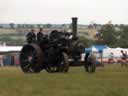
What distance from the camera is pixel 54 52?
2356 cm

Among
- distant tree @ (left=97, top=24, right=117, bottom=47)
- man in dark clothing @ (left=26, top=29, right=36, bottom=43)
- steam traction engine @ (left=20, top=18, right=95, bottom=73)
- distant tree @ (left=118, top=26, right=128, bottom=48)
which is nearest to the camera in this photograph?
steam traction engine @ (left=20, top=18, right=95, bottom=73)

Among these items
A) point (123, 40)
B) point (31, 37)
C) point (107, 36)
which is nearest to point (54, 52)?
point (31, 37)

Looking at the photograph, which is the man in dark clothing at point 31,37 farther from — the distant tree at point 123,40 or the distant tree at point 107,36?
the distant tree at point 107,36

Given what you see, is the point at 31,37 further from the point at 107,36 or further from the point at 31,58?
the point at 107,36

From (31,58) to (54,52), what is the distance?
1.19 meters

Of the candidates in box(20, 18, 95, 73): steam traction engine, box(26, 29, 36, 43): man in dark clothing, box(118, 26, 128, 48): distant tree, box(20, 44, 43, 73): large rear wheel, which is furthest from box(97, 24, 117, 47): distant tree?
box(20, 18, 95, 73): steam traction engine

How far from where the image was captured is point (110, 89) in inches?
499

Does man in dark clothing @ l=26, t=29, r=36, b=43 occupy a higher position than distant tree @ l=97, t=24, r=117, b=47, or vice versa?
man in dark clothing @ l=26, t=29, r=36, b=43

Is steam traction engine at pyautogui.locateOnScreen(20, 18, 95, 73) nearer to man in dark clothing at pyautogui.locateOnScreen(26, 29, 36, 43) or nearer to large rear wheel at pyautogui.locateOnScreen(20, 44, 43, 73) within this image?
large rear wheel at pyautogui.locateOnScreen(20, 44, 43, 73)

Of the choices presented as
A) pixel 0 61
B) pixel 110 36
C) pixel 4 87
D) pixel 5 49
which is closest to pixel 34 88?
pixel 4 87

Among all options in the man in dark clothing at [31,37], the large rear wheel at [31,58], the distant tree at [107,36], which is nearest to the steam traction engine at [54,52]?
the large rear wheel at [31,58]

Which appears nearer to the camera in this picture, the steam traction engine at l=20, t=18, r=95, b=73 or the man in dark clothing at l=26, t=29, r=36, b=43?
the steam traction engine at l=20, t=18, r=95, b=73

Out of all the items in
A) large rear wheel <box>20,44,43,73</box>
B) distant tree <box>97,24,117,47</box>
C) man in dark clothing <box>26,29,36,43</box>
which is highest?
man in dark clothing <box>26,29,36,43</box>

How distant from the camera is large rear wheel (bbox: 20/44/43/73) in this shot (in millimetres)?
23531
